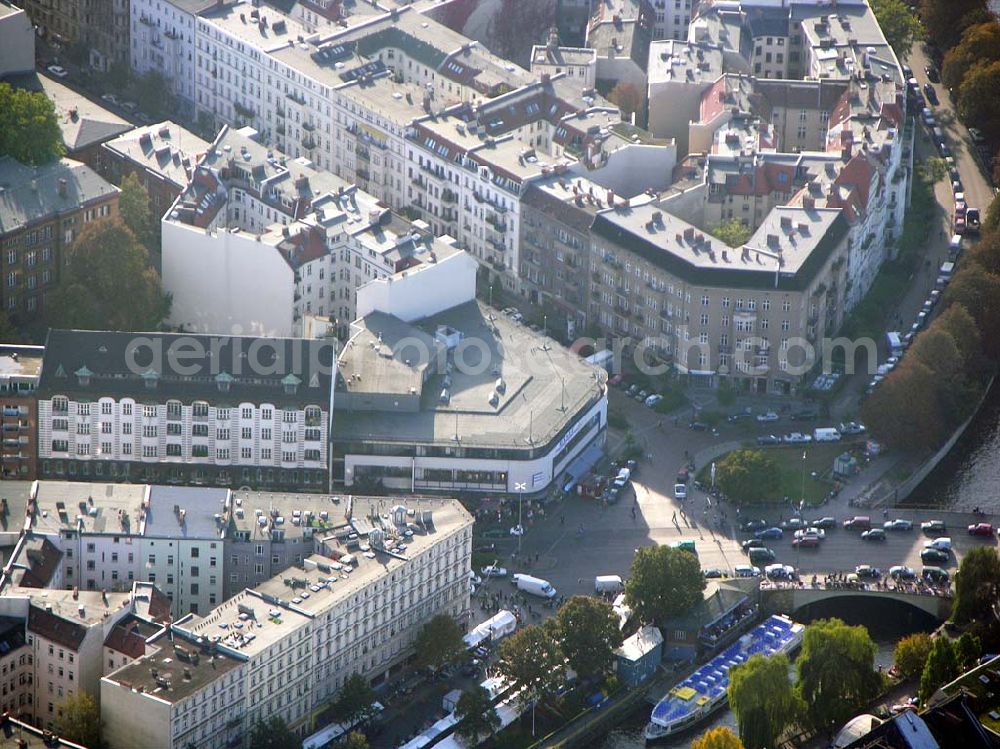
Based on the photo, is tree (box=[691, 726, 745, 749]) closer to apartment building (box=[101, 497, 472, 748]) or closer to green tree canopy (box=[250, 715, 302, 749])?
apartment building (box=[101, 497, 472, 748])

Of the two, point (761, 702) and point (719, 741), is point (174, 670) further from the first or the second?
point (761, 702)

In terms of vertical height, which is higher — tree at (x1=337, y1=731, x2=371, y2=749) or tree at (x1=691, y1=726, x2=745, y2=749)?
tree at (x1=691, y1=726, x2=745, y2=749)

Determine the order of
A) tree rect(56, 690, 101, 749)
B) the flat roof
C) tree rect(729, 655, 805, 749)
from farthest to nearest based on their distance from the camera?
tree rect(729, 655, 805, 749) → tree rect(56, 690, 101, 749) → the flat roof

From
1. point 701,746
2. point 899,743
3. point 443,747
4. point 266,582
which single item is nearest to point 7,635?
point 266,582

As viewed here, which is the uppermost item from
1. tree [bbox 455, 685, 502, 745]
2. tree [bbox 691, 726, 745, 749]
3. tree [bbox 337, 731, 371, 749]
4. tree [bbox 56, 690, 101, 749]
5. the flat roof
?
the flat roof

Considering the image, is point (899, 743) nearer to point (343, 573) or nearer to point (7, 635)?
point (343, 573)

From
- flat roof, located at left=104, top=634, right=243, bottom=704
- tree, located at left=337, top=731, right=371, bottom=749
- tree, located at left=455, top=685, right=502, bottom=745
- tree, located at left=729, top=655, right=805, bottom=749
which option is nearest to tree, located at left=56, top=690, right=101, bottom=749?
flat roof, located at left=104, top=634, right=243, bottom=704

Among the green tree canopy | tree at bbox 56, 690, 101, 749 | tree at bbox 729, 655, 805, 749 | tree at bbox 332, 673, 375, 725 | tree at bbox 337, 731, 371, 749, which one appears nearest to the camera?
tree at bbox 56, 690, 101, 749
